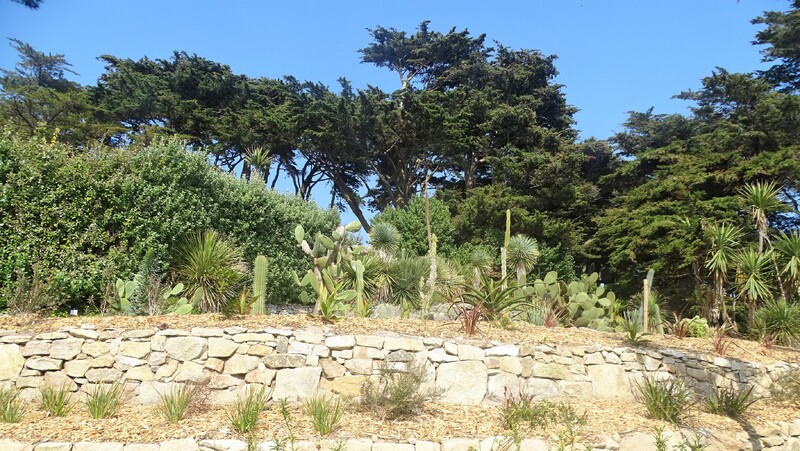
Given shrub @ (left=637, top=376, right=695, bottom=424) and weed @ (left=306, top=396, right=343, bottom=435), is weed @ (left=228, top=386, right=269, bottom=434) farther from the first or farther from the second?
shrub @ (left=637, top=376, right=695, bottom=424)

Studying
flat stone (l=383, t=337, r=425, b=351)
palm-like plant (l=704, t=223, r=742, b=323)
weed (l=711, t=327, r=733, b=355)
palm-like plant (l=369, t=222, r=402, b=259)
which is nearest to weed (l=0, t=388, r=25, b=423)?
flat stone (l=383, t=337, r=425, b=351)

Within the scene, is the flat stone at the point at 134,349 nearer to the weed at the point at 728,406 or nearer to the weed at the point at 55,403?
the weed at the point at 55,403

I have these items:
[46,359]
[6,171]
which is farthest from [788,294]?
[6,171]

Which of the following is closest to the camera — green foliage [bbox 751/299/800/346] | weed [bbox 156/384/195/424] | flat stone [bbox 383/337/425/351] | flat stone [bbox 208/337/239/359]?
weed [bbox 156/384/195/424]

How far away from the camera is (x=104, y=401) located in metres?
5.84

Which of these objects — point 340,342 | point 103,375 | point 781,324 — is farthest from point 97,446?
point 781,324

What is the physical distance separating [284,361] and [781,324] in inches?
374

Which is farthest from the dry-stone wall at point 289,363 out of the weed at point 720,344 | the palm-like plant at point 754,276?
the palm-like plant at point 754,276

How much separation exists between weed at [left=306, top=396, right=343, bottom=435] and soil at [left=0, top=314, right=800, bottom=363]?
1.13 meters

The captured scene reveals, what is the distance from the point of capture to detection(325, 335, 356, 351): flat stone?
6.90 meters

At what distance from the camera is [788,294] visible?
1239 centimetres

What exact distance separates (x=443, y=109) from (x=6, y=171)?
773 inches

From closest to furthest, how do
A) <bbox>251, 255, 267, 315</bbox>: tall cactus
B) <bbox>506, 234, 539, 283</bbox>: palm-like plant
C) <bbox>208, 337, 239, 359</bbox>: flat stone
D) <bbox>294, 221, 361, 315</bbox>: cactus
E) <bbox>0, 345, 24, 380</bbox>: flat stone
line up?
<bbox>0, 345, 24, 380</bbox>: flat stone, <bbox>208, 337, 239, 359</bbox>: flat stone, <bbox>251, 255, 267, 315</bbox>: tall cactus, <bbox>294, 221, 361, 315</bbox>: cactus, <bbox>506, 234, 539, 283</bbox>: palm-like plant

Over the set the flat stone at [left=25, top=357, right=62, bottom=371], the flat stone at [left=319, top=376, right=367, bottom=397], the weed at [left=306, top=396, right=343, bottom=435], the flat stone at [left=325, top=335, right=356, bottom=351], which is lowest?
the weed at [left=306, top=396, right=343, bottom=435]
